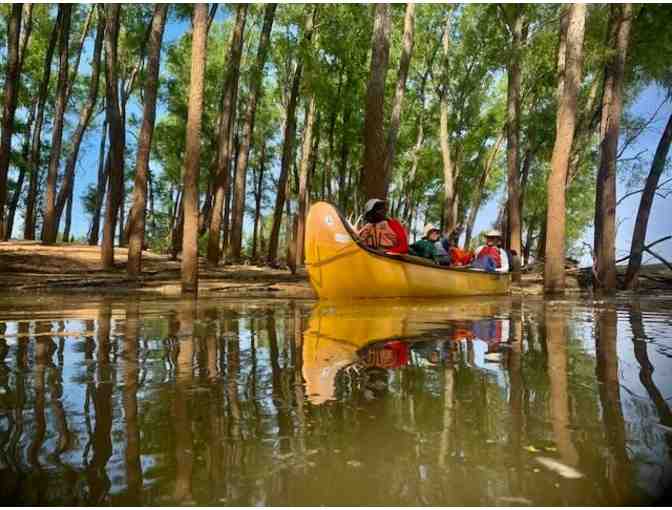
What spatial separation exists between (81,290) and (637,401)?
10.9 meters

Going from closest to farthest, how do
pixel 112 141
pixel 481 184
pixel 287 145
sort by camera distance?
pixel 112 141, pixel 287 145, pixel 481 184

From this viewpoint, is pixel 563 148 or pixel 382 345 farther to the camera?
pixel 563 148

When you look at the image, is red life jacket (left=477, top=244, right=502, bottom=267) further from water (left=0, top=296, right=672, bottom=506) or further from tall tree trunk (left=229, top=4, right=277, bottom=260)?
tall tree trunk (left=229, top=4, right=277, bottom=260)

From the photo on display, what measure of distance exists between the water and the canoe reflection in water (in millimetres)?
28

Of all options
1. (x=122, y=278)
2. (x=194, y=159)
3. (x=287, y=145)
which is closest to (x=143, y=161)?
(x=122, y=278)

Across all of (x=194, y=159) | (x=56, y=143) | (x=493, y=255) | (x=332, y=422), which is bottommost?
(x=332, y=422)

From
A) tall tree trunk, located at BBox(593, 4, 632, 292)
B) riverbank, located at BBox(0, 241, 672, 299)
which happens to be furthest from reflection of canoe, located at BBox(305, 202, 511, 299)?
tall tree trunk, located at BBox(593, 4, 632, 292)

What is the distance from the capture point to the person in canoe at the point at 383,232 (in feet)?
33.0

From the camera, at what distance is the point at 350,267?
920 cm

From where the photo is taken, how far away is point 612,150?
12953 millimetres

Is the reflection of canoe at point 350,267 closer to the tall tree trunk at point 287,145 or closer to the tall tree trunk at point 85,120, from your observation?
the tall tree trunk at point 287,145

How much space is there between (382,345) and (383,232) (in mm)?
6316

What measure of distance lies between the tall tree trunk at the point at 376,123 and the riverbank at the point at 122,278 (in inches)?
119

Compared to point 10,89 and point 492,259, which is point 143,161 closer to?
point 10,89
